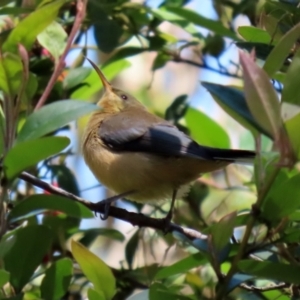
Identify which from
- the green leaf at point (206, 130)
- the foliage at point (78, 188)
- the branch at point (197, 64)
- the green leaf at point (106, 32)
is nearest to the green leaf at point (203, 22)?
the foliage at point (78, 188)

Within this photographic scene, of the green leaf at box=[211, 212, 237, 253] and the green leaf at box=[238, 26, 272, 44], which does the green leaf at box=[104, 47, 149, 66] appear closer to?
the green leaf at box=[238, 26, 272, 44]

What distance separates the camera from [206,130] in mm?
3006

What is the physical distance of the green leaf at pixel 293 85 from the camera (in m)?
1.25

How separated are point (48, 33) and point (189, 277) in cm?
103

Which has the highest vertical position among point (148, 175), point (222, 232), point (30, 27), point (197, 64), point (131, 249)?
point (30, 27)

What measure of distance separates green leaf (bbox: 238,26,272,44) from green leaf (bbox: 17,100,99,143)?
1.99ft

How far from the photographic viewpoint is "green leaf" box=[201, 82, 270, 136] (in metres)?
1.38

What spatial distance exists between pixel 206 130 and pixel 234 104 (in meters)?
1.58

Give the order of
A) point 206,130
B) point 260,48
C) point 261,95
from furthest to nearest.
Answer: point 206,130 → point 260,48 → point 261,95

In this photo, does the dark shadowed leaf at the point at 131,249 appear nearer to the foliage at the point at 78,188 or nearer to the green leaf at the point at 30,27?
the foliage at the point at 78,188

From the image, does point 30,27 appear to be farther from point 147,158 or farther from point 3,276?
point 147,158

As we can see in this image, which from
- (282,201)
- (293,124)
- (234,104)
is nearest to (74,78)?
(234,104)

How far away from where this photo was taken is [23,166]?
138 cm

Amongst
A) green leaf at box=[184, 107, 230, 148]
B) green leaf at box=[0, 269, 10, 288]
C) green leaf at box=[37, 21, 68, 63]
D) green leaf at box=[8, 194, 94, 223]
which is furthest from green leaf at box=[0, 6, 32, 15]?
green leaf at box=[184, 107, 230, 148]
